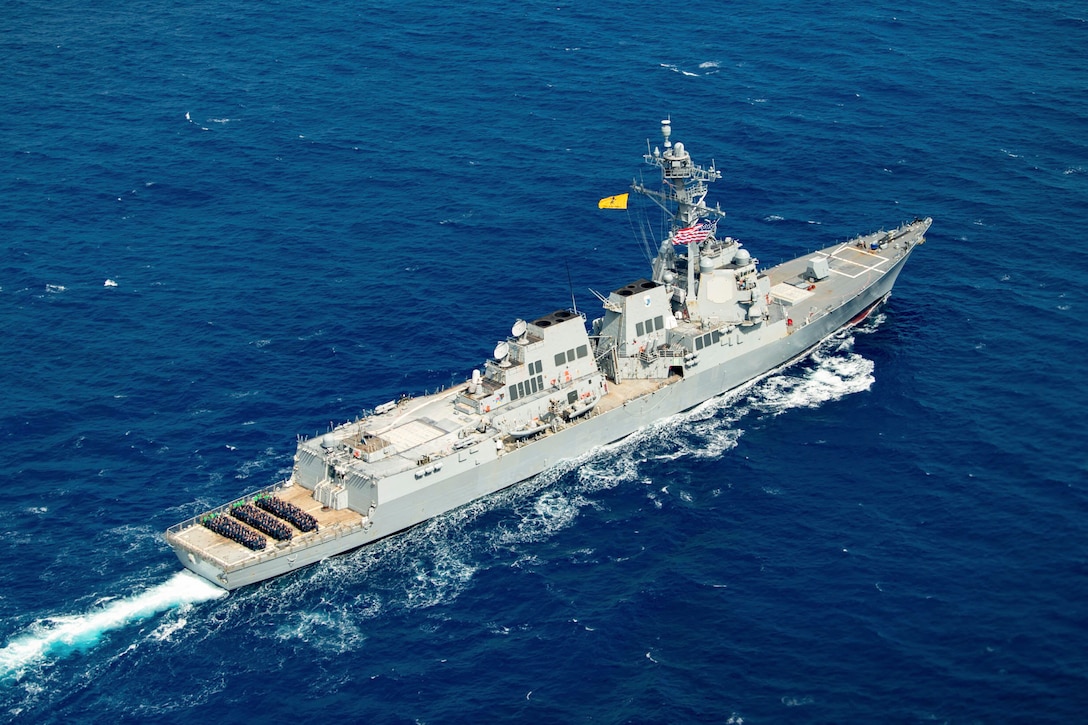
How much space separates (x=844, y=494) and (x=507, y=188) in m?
56.6

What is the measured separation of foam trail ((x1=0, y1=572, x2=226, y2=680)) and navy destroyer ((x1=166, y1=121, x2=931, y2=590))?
1516mm

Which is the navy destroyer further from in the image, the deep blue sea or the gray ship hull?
the deep blue sea

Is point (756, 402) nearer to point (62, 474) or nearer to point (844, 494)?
point (844, 494)

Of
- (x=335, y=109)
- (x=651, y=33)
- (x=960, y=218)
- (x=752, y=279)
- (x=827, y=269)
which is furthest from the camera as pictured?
(x=651, y=33)

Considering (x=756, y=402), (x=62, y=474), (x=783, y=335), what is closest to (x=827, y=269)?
(x=783, y=335)

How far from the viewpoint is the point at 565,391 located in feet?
353

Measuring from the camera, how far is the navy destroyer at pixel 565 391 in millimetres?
96500

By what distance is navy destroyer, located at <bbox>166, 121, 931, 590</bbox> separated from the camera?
96500 mm

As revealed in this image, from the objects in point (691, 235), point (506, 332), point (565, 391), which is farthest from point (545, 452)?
point (691, 235)

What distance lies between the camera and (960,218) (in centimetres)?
13475

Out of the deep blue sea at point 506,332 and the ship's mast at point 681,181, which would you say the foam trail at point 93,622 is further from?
the ship's mast at point 681,181

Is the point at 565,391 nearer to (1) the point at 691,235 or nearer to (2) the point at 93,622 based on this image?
(1) the point at 691,235

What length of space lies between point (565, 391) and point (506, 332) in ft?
45.3

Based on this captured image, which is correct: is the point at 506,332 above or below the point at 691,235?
below
